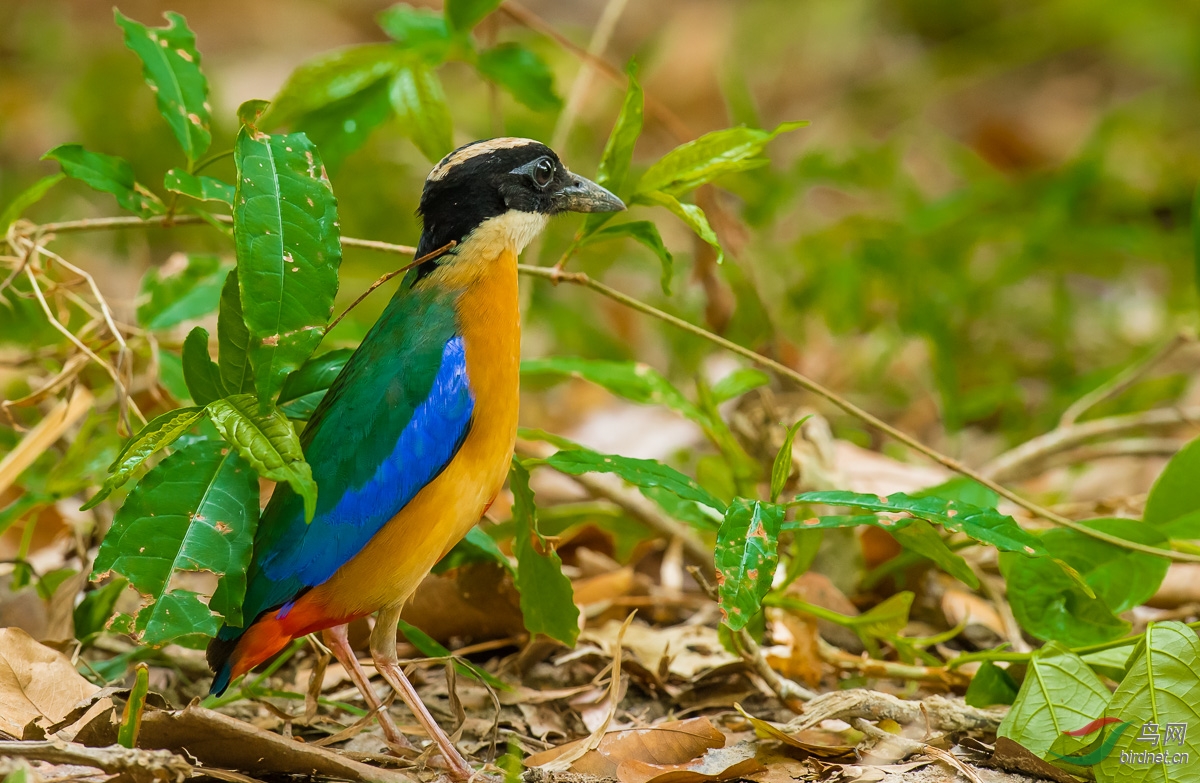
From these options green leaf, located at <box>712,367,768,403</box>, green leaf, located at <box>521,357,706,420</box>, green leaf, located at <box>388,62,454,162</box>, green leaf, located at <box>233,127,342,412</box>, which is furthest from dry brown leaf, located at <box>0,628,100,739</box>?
green leaf, located at <box>712,367,768,403</box>

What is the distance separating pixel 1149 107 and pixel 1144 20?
3.19 ft

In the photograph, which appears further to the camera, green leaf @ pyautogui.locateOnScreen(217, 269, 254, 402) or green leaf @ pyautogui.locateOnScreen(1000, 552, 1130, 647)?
green leaf @ pyautogui.locateOnScreen(1000, 552, 1130, 647)

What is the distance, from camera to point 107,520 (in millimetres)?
3658

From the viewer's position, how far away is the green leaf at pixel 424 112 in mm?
3641

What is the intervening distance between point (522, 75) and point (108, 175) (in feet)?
4.62

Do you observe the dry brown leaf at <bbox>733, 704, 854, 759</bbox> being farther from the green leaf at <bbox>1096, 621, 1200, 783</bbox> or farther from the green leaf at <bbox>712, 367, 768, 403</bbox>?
the green leaf at <bbox>712, 367, 768, 403</bbox>

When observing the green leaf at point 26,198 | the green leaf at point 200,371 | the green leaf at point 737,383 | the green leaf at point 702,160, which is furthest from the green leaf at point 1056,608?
the green leaf at point 26,198

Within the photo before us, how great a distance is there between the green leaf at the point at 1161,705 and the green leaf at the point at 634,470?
1.02 meters

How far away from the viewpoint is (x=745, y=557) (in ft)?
8.87

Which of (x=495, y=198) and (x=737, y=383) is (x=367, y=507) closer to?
(x=495, y=198)

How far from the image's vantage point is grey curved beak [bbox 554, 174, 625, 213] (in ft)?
11.3

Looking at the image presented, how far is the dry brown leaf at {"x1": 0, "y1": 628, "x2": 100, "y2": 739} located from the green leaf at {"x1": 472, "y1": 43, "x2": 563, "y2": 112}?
2.19 meters

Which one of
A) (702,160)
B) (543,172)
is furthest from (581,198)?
(702,160)

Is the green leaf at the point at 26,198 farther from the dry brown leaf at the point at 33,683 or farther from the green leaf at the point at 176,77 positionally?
the dry brown leaf at the point at 33,683
